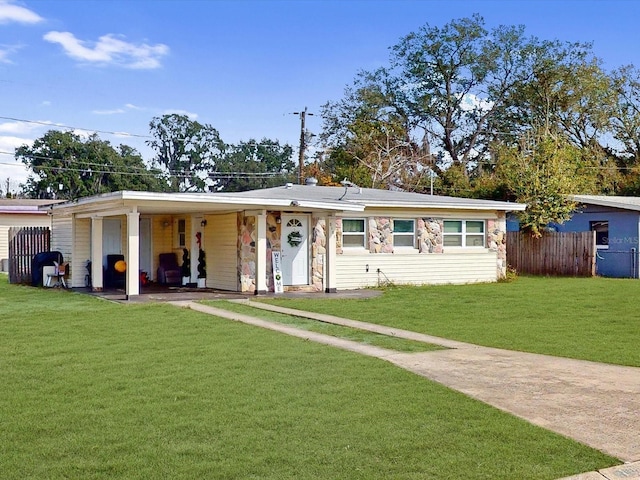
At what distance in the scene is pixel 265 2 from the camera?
1908cm

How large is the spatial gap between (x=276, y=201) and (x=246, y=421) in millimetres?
11148

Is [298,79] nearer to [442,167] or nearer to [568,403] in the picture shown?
[442,167]

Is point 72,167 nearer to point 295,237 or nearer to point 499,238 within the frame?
point 295,237

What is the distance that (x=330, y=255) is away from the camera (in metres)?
18.1

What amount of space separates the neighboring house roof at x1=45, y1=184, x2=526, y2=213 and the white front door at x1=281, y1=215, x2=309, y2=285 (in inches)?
25.9

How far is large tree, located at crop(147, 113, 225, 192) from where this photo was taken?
2377 inches

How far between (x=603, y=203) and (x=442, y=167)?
20.8 meters

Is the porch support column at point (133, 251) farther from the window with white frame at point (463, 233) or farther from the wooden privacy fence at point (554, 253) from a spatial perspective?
the wooden privacy fence at point (554, 253)

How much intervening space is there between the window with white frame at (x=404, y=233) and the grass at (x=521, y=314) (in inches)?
63.2

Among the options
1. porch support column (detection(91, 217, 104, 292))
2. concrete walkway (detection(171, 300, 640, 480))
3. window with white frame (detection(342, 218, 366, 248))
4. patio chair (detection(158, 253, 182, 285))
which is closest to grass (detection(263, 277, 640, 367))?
concrete walkway (detection(171, 300, 640, 480))

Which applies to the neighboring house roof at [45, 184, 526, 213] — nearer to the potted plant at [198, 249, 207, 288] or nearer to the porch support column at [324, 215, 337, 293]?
the porch support column at [324, 215, 337, 293]

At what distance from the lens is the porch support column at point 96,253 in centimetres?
1811

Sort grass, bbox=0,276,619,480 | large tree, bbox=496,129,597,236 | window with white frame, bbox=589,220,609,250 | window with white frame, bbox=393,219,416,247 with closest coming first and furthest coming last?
1. grass, bbox=0,276,619,480
2. window with white frame, bbox=393,219,416,247
3. large tree, bbox=496,129,597,236
4. window with white frame, bbox=589,220,609,250

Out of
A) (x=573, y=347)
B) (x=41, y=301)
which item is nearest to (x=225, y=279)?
(x=41, y=301)
